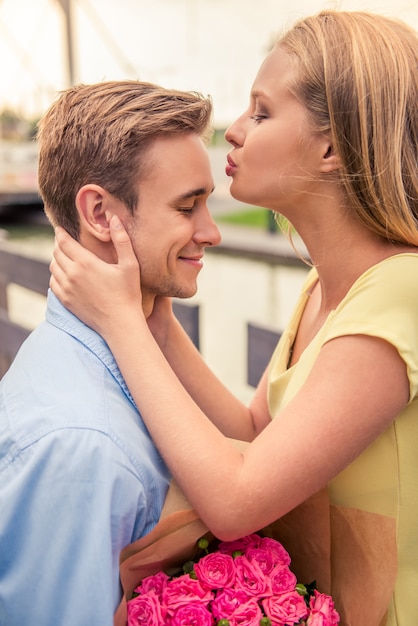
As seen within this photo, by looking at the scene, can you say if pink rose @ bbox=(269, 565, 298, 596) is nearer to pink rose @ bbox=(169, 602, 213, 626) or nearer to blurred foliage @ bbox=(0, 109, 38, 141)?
pink rose @ bbox=(169, 602, 213, 626)

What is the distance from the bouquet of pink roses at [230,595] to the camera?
0.96 m

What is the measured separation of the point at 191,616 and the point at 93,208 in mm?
689

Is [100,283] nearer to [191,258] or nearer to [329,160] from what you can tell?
[191,258]

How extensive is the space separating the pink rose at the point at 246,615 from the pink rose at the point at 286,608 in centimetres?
2

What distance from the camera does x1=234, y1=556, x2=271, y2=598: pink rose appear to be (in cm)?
100

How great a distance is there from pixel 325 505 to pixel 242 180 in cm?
59

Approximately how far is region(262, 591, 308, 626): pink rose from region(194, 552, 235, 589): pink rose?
0.21 feet

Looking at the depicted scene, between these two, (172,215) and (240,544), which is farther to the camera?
(172,215)

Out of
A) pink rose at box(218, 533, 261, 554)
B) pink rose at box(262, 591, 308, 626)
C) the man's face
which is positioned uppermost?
the man's face

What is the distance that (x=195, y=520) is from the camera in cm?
102

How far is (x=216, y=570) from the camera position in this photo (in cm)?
102

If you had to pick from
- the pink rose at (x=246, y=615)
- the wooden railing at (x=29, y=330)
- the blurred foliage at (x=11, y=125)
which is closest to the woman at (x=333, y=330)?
the pink rose at (x=246, y=615)

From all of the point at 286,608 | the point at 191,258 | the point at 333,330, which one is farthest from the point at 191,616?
the point at 191,258

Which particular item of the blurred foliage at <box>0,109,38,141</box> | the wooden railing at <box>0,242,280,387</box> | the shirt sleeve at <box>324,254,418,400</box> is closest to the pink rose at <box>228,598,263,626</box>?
the shirt sleeve at <box>324,254,418,400</box>
